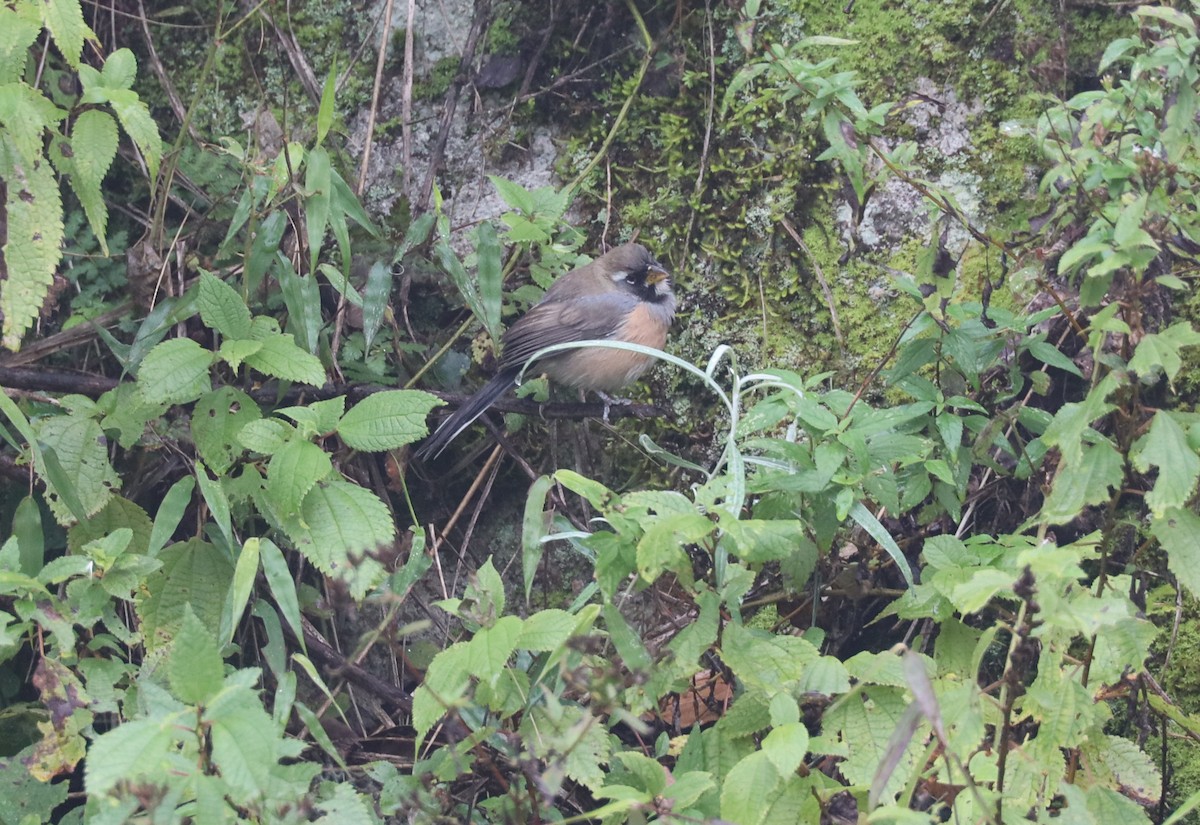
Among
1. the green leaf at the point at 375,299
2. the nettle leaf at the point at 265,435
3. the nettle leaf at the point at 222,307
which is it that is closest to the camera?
the nettle leaf at the point at 265,435

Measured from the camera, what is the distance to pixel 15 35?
9.95 feet

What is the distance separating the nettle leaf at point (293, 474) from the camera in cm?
304

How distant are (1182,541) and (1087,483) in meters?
0.27

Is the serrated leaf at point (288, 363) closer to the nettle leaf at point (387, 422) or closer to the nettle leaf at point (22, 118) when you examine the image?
the nettle leaf at point (387, 422)

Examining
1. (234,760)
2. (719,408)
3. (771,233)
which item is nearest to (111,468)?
(234,760)

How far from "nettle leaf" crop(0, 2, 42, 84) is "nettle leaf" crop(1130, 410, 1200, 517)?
3116mm

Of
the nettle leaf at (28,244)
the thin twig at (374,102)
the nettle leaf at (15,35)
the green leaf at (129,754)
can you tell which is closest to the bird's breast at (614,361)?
the thin twig at (374,102)

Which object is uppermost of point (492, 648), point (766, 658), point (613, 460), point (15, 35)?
point (15, 35)

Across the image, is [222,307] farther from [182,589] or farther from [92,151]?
[182,589]

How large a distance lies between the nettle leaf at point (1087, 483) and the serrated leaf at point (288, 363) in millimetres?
2067

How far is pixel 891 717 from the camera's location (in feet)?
8.73

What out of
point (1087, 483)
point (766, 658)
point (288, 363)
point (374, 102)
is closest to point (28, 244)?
point (288, 363)

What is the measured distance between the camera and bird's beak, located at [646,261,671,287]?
173 inches

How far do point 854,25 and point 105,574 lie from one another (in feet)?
10.6
